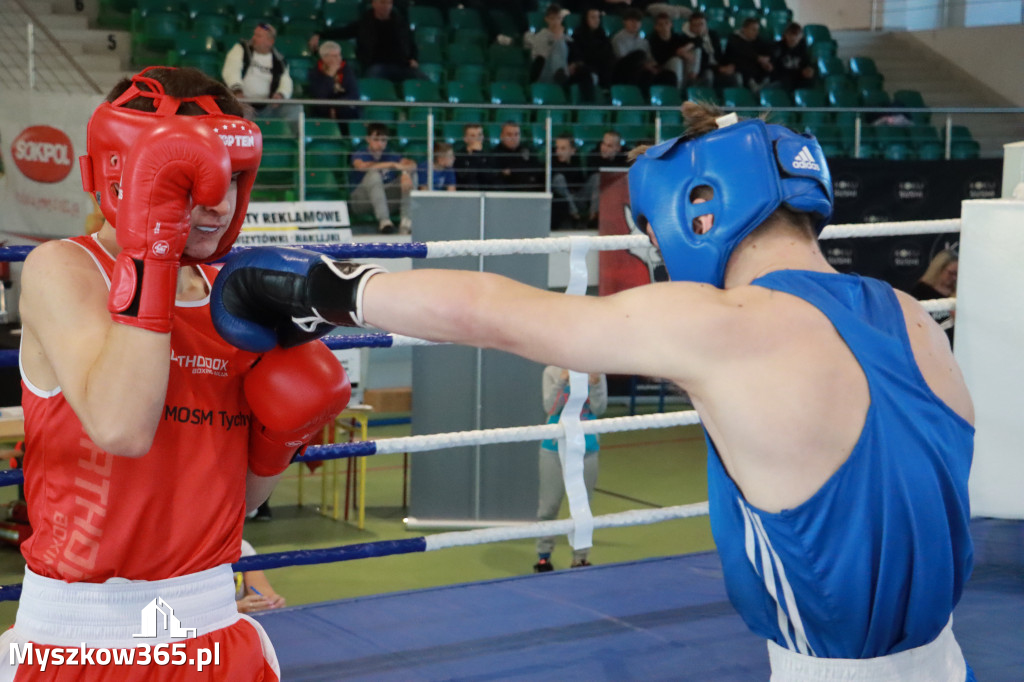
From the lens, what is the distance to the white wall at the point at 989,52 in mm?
11750

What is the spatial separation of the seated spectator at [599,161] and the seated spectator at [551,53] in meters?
0.99

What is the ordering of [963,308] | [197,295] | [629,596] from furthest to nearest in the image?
1. [963,308]
2. [629,596]
3. [197,295]

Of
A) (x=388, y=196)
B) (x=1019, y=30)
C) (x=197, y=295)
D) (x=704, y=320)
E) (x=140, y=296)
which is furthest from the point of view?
(x=1019, y=30)

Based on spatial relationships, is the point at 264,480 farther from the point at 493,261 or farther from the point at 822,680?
the point at 493,261

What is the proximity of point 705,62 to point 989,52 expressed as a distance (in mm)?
4002

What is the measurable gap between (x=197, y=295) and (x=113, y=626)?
1.56 ft

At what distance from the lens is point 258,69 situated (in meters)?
7.47

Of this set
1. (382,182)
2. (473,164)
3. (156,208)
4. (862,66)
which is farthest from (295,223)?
(862,66)

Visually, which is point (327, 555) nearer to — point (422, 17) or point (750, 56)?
point (422, 17)

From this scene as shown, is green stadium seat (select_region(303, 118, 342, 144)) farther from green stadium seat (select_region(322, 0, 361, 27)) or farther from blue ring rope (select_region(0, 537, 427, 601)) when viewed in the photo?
blue ring rope (select_region(0, 537, 427, 601))

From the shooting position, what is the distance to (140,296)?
1331 millimetres

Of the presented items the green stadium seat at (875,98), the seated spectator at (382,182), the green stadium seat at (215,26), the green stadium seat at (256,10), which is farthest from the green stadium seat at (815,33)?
the green stadium seat at (215,26)

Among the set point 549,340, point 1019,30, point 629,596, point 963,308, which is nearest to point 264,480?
point 549,340

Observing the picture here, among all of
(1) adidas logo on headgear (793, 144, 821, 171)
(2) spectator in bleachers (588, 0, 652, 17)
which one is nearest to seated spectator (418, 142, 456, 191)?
(2) spectator in bleachers (588, 0, 652, 17)
